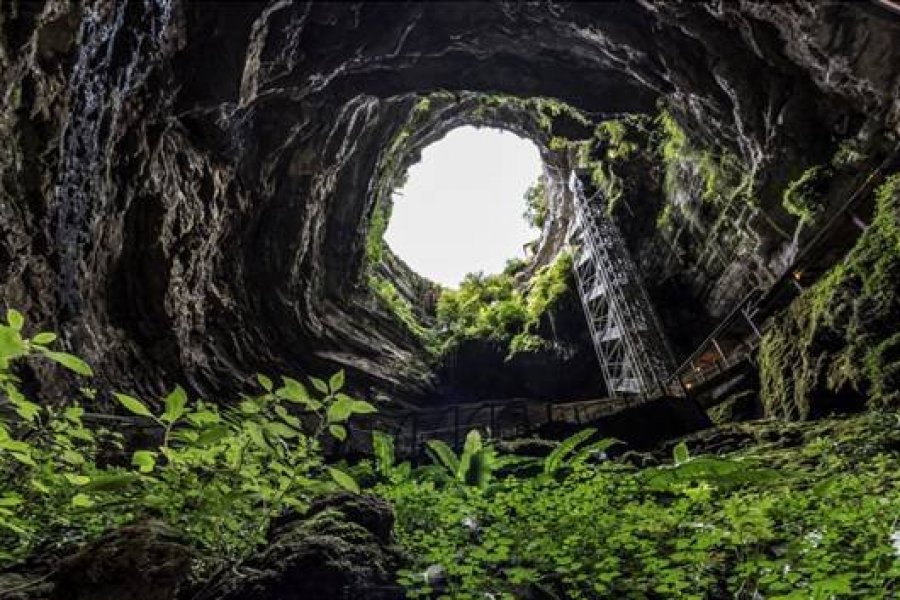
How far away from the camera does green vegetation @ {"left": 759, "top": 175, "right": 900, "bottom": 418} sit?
5.80 meters

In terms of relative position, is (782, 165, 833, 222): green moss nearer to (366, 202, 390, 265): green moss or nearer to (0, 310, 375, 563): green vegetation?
(0, 310, 375, 563): green vegetation

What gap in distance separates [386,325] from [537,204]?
12300 millimetres

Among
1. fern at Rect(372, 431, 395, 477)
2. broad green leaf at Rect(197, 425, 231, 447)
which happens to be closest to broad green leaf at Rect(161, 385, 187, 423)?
broad green leaf at Rect(197, 425, 231, 447)

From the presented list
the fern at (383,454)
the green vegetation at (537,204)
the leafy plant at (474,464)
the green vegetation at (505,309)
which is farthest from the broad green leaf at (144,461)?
the green vegetation at (537,204)

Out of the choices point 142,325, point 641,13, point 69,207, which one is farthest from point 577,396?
point 69,207

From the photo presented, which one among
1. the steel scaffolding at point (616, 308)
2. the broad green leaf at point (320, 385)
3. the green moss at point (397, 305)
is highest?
the green moss at point (397, 305)

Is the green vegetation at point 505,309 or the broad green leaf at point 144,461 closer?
the broad green leaf at point 144,461

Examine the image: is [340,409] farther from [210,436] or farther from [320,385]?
[210,436]

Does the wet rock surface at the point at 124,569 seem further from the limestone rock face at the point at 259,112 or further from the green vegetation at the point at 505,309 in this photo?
the green vegetation at the point at 505,309

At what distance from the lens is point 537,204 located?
27.6 meters

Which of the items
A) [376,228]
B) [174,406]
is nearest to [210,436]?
[174,406]

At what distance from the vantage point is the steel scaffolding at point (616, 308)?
13.8 m

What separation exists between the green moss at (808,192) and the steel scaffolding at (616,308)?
4.45 meters

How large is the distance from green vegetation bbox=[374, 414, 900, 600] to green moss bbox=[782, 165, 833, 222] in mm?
6262
